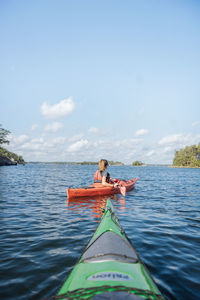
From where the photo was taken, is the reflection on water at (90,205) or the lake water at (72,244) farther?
the reflection on water at (90,205)

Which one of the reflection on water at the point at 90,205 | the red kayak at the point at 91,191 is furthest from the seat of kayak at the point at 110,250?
the red kayak at the point at 91,191

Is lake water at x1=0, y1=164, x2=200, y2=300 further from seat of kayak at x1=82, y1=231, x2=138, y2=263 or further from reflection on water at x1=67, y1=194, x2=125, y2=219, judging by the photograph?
seat of kayak at x1=82, y1=231, x2=138, y2=263

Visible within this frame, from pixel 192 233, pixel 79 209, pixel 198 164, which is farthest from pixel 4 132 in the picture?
pixel 198 164

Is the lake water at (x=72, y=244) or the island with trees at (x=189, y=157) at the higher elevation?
the island with trees at (x=189, y=157)

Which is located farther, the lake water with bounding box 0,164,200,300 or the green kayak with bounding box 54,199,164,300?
the lake water with bounding box 0,164,200,300

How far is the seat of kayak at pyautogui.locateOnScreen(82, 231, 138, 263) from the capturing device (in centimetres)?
263

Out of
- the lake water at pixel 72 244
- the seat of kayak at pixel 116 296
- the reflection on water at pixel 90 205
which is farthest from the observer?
the reflection on water at pixel 90 205

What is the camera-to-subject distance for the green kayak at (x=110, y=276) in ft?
6.25

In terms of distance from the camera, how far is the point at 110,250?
9.18 ft

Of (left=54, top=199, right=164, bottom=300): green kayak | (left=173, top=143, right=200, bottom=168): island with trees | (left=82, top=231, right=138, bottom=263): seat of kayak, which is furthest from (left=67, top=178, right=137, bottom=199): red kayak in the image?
(left=173, top=143, right=200, bottom=168): island with trees

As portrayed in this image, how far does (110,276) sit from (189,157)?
11232cm

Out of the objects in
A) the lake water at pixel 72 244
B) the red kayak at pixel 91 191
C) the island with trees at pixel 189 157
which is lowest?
the lake water at pixel 72 244

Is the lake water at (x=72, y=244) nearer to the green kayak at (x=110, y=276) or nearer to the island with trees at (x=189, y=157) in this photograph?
the green kayak at (x=110, y=276)

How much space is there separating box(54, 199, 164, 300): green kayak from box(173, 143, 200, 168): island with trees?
106 meters
